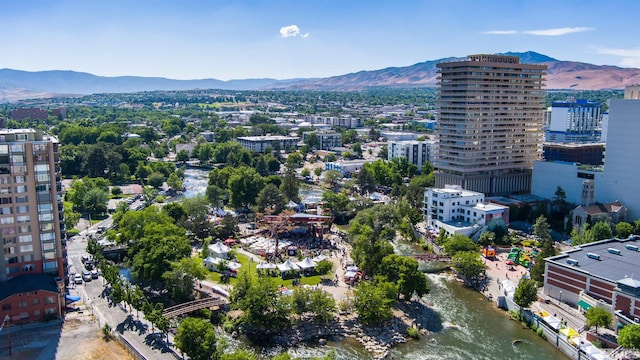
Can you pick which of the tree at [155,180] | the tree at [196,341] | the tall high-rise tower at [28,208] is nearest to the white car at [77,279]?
the tall high-rise tower at [28,208]

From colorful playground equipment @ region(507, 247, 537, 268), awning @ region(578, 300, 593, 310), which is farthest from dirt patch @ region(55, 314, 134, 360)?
colorful playground equipment @ region(507, 247, 537, 268)

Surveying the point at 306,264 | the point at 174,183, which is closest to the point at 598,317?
the point at 306,264

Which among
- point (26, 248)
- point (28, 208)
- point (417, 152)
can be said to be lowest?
point (26, 248)

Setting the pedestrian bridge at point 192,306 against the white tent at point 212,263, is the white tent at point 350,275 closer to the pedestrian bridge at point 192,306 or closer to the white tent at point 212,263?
the pedestrian bridge at point 192,306

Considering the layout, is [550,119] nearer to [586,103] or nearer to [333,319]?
[586,103]

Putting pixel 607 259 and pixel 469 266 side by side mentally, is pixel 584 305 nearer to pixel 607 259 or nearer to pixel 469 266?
pixel 607 259

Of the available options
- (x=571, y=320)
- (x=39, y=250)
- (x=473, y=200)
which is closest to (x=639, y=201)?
(x=473, y=200)
